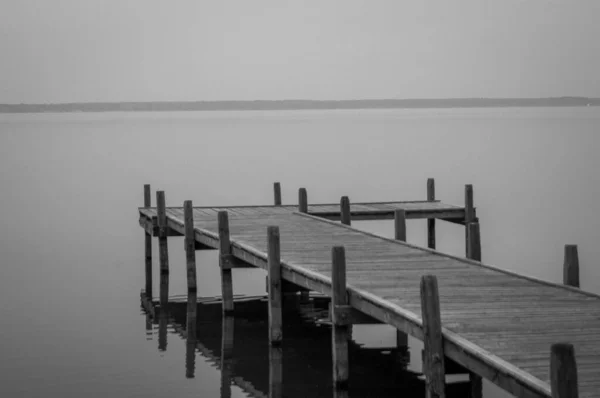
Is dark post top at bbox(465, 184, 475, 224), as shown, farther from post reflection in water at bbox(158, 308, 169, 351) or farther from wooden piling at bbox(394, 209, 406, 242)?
post reflection in water at bbox(158, 308, 169, 351)

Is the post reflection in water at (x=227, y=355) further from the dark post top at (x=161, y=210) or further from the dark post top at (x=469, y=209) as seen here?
the dark post top at (x=469, y=209)

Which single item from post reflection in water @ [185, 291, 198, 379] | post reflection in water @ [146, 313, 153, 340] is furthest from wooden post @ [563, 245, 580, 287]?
post reflection in water @ [146, 313, 153, 340]

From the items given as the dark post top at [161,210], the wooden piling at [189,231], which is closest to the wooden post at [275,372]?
the wooden piling at [189,231]

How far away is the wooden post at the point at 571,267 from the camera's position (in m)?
12.7

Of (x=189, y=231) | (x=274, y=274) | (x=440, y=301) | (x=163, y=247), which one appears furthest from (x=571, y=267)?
(x=163, y=247)

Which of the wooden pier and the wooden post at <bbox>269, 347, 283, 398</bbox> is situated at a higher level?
the wooden pier

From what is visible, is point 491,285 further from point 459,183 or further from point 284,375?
point 459,183

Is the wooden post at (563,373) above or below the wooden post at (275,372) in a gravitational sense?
above

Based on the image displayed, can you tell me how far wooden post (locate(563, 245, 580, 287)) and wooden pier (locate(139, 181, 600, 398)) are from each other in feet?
0.05

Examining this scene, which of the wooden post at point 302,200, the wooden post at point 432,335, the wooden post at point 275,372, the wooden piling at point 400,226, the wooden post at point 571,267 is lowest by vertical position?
the wooden post at point 275,372

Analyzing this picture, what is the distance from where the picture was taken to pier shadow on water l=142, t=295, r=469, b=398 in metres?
14.4

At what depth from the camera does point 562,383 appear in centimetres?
777

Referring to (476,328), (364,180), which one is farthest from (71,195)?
(476,328)

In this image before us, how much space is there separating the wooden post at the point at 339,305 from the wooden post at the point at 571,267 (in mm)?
2887
